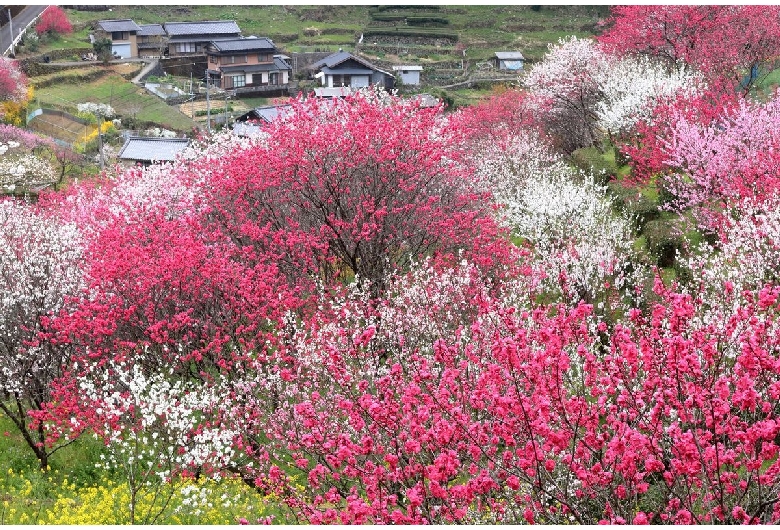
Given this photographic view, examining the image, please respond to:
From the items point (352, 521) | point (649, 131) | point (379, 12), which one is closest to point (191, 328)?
point (352, 521)

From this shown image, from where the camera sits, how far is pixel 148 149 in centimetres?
4597

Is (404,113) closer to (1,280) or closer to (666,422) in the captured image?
(1,280)

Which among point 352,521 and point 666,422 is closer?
point 352,521

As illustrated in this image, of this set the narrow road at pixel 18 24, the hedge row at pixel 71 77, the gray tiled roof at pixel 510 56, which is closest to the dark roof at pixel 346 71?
the gray tiled roof at pixel 510 56

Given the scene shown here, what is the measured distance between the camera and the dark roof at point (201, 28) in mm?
75312

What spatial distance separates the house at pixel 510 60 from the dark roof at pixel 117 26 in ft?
128

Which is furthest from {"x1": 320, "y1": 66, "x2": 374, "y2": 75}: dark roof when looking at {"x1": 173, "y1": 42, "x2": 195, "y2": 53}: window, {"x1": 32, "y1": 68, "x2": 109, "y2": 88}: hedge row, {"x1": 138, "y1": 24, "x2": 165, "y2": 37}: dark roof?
{"x1": 138, "y1": 24, "x2": 165, "y2": 37}: dark roof

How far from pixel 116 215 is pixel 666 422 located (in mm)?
15827

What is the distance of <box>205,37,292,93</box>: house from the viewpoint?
7100 cm

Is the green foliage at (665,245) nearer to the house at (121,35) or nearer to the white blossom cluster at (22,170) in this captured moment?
the white blossom cluster at (22,170)

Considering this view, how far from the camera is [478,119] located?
41.5 metres

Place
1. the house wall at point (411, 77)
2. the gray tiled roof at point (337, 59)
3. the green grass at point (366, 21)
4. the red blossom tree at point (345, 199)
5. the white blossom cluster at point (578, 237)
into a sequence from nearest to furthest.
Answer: the white blossom cluster at point (578, 237), the red blossom tree at point (345, 199), the gray tiled roof at point (337, 59), the house wall at point (411, 77), the green grass at point (366, 21)

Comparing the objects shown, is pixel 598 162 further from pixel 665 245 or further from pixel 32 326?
pixel 32 326

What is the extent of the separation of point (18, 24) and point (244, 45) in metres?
25.3
